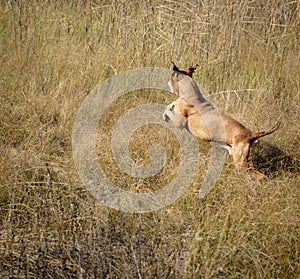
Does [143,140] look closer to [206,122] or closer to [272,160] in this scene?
[206,122]

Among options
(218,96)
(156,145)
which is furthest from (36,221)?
(218,96)

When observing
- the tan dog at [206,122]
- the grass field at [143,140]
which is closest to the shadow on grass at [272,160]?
the grass field at [143,140]

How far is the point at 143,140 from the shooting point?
4074mm

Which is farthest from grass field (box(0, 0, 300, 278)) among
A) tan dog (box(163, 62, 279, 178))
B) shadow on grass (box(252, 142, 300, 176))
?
tan dog (box(163, 62, 279, 178))

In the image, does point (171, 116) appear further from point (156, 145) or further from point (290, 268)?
point (290, 268)

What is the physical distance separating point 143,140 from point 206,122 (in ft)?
1.57

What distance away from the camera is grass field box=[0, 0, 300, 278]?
2.85 metres

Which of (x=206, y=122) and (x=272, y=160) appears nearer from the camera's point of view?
(x=206, y=122)

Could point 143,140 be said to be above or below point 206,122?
below

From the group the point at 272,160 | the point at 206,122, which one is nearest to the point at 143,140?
the point at 206,122

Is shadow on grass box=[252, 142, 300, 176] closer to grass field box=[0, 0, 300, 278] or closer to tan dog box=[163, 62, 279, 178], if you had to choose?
grass field box=[0, 0, 300, 278]

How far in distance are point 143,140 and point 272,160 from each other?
0.93 m

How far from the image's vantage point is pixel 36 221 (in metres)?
3.05

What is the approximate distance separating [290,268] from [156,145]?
1.45 metres
